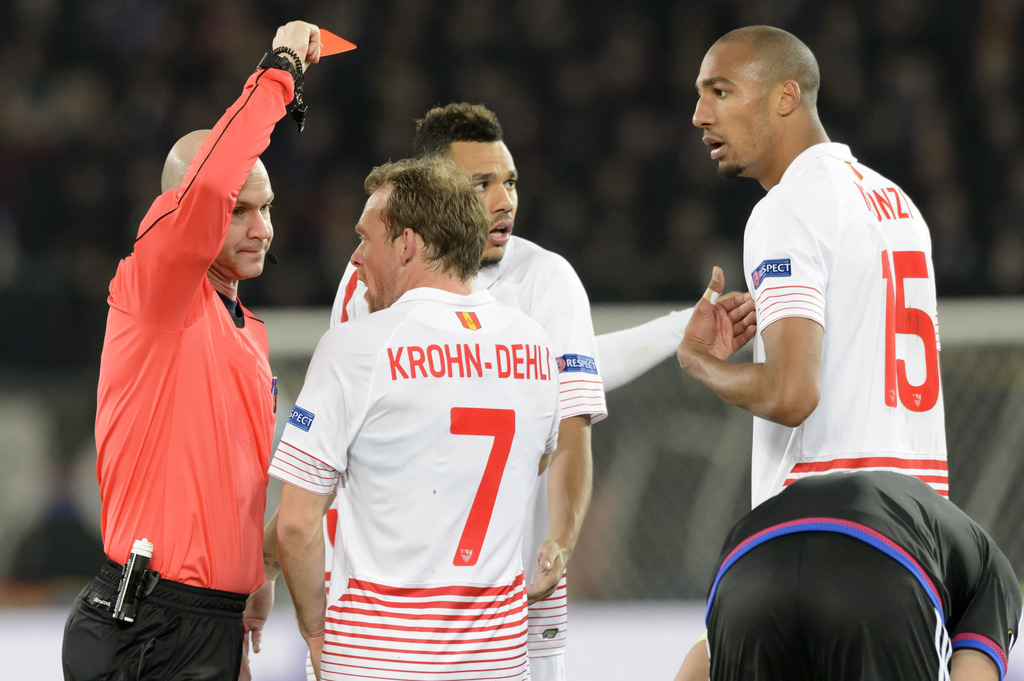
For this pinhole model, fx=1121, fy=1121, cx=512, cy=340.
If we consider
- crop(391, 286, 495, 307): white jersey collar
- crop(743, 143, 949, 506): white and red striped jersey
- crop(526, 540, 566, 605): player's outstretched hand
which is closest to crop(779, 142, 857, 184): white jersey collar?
crop(743, 143, 949, 506): white and red striped jersey

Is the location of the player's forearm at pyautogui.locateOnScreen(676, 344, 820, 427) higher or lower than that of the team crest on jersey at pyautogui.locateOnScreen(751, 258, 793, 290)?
lower

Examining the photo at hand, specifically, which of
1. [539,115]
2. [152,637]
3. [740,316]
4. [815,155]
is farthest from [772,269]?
[539,115]

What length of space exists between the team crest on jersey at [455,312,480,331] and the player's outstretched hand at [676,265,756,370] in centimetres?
64

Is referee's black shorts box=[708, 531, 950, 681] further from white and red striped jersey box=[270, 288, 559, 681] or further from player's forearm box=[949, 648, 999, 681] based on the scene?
white and red striped jersey box=[270, 288, 559, 681]

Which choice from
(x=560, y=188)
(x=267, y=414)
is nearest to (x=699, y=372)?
(x=267, y=414)

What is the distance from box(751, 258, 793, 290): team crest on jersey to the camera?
2.59 metres

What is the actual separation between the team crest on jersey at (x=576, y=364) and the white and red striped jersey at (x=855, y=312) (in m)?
0.68

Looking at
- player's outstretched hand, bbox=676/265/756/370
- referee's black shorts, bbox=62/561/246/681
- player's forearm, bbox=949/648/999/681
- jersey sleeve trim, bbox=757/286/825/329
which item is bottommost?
referee's black shorts, bbox=62/561/246/681

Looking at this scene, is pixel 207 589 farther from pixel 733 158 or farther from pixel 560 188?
pixel 560 188

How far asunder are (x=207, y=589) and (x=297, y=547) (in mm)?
305

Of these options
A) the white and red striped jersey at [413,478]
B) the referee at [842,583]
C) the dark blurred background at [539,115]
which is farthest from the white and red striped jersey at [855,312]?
the dark blurred background at [539,115]

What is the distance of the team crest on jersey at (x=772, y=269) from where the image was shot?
2594mm

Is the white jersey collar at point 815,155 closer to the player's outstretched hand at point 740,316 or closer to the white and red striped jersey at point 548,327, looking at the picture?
the player's outstretched hand at point 740,316

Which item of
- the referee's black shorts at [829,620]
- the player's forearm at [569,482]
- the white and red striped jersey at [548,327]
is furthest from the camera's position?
the white and red striped jersey at [548,327]
